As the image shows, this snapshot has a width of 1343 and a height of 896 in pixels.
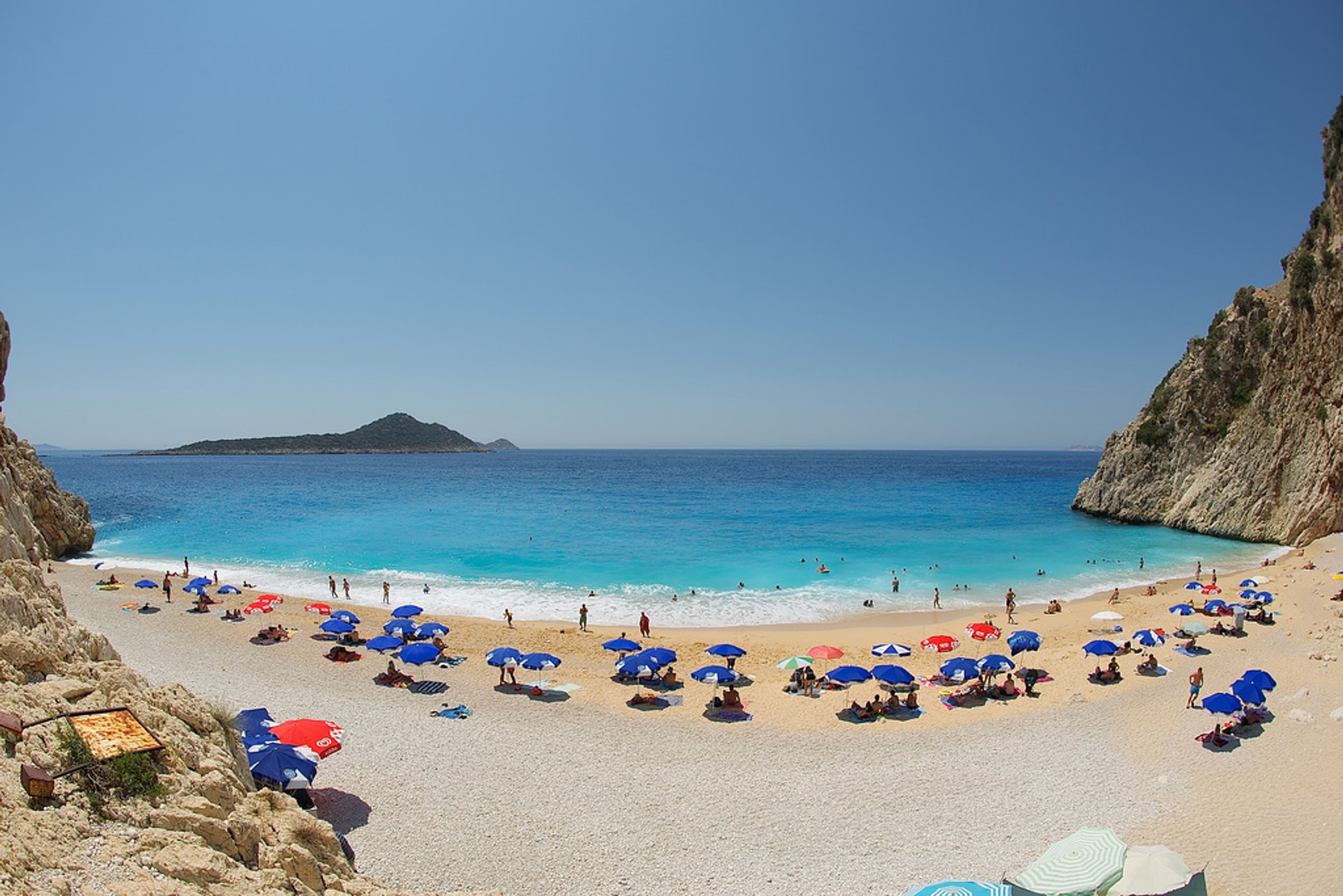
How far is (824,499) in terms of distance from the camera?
79.1 meters

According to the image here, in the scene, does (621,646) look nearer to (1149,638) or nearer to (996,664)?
(996,664)

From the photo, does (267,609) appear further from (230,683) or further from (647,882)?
(647,882)

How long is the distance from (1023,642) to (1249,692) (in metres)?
5.78

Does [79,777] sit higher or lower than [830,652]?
higher

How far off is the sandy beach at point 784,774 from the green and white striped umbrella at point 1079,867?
3.40 feet

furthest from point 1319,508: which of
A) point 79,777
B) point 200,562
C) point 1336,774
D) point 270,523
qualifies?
point 270,523

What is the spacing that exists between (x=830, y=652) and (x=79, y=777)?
1799 centimetres

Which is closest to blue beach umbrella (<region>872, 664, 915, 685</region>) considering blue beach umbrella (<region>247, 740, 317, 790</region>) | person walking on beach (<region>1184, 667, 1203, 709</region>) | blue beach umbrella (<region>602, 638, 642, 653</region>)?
person walking on beach (<region>1184, 667, 1203, 709</region>)

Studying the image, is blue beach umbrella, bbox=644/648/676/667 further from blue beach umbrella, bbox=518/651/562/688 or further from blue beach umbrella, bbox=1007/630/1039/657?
blue beach umbrella, bbox=1007/630/1039/657

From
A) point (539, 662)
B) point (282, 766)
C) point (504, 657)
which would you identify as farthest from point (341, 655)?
point (282, 766)

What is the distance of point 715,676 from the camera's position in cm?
1809

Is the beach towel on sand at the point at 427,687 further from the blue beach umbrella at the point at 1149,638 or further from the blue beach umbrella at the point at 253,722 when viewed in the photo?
the blue beach umbrella at the point at 1149,638

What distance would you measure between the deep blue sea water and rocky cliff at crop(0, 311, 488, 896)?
22.6 metres

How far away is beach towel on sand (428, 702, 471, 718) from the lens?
55.8 feet
